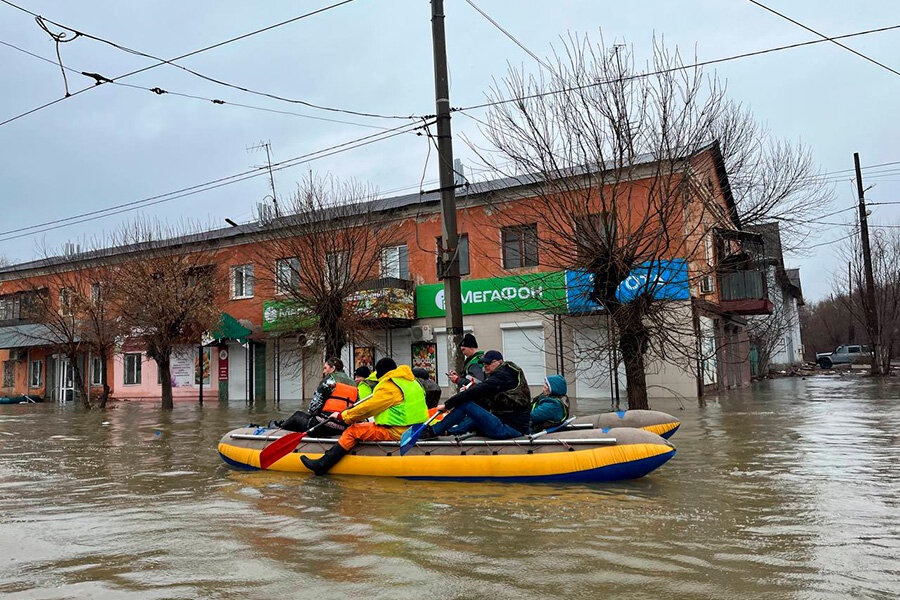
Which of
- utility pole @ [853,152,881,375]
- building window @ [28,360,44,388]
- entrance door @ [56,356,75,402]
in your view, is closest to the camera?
utility pole @ [853,152,881,375]

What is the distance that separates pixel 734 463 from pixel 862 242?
80.8 feet

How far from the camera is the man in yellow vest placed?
381 inches

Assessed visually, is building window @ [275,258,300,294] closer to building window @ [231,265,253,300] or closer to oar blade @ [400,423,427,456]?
building window @ [231,265,253,300]

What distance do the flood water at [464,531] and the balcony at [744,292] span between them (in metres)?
14.6

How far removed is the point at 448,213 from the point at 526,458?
458 centimetres

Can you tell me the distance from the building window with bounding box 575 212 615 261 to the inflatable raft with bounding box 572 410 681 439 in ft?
11.3

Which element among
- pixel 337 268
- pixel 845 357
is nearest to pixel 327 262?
pixel 337 268

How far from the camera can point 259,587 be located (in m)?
4.91

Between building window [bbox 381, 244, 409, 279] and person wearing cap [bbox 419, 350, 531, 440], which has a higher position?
building window [bbox 381, 244, 409, 279]

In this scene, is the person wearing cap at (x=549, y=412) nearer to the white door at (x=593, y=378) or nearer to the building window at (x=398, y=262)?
the white door at (x=593, y=378)

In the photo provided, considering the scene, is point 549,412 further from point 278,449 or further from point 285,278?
Answer: point 285,278

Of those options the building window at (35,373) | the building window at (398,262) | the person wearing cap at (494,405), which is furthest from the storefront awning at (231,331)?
the person wearing cap at (494,405)

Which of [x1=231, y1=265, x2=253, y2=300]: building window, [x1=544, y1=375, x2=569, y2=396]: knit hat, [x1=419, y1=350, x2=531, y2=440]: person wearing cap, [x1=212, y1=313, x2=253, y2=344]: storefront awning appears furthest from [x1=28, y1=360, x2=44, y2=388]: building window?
[x1=544, y1=375, x2=569, y2=396]: knit hat

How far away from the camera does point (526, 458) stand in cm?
864
